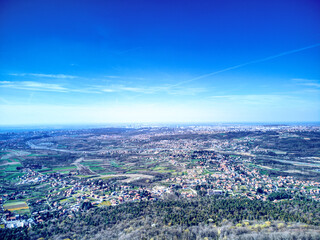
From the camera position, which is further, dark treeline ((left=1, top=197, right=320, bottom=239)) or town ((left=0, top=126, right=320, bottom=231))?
town ((left=0, top=126, right=320, bottom=231))

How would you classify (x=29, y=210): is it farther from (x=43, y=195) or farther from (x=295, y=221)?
(x=295, y=221)

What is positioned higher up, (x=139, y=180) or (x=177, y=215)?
(x=177, y=215)

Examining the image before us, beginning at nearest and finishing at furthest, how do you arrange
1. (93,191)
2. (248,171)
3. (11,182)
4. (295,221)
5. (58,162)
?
(295,221) < (93,191) < (11,182) < (248,171) < (58,162)

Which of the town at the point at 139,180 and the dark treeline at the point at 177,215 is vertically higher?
the dark treeline at the point at 177,215

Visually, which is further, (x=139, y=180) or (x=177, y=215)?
(x=139, y=180)

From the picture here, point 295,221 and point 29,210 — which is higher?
point 295,221

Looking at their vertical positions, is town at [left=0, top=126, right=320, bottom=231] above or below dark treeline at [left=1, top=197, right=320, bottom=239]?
below

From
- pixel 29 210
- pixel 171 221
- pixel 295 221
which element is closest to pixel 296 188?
pixel 295 221

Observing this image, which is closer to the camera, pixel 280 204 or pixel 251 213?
pixel 251 213

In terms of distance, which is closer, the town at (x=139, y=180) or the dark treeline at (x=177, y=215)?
the dark treeline at (x=177, y=215)

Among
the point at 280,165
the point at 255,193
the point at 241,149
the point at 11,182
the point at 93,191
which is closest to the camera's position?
the point at 255,193
